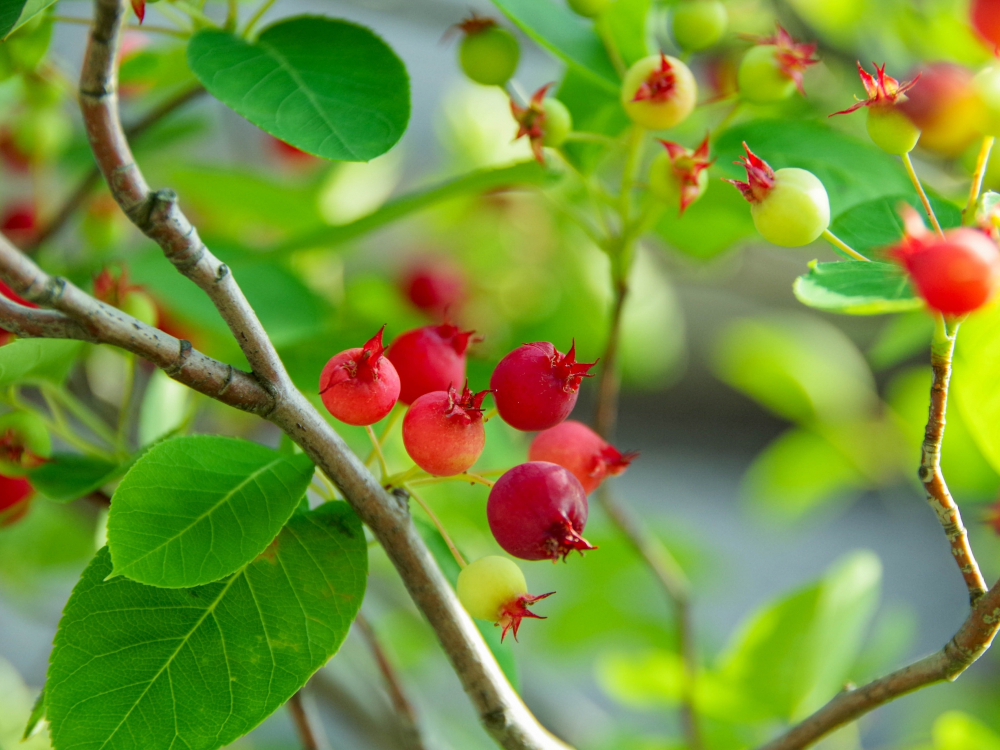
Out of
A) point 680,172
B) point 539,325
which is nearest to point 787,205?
point 680,172

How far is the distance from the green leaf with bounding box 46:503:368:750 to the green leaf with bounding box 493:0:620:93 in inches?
11.4

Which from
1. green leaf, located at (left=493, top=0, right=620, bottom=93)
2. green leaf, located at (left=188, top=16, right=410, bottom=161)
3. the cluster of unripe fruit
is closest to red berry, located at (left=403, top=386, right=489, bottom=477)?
the cluster of unripe fruit

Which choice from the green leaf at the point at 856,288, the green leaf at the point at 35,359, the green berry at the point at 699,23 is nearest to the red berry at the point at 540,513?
the green leaf at the point at 856,288

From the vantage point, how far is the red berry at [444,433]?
1.04 feet

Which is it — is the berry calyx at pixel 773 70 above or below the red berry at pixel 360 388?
above

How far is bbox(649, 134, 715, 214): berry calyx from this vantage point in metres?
0.42

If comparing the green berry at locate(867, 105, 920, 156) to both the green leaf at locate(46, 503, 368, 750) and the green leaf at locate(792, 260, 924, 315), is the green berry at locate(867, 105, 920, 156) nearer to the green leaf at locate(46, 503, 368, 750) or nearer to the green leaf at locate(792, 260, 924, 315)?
the green leaf at locate(792, 260, 924, 315)

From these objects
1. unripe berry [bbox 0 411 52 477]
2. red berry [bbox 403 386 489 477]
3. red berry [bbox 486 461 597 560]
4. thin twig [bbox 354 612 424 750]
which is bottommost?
thin twig [bbox 354 612 424 750]

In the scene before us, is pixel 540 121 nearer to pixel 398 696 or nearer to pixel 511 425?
pixel 511 425

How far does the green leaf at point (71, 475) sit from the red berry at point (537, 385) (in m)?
0.19

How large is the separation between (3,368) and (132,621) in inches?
4.9

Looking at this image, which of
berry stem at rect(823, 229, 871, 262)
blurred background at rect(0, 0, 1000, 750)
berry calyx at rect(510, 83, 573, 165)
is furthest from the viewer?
blurred background at rect(0, 0, 1000, 750)

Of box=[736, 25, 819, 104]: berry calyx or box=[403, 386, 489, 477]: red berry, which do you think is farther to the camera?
box=[736, 25, 819, 104]: berry calyx

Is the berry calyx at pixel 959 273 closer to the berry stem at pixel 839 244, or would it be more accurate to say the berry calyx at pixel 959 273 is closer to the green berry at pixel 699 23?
the berry stem at pixel 839 244
